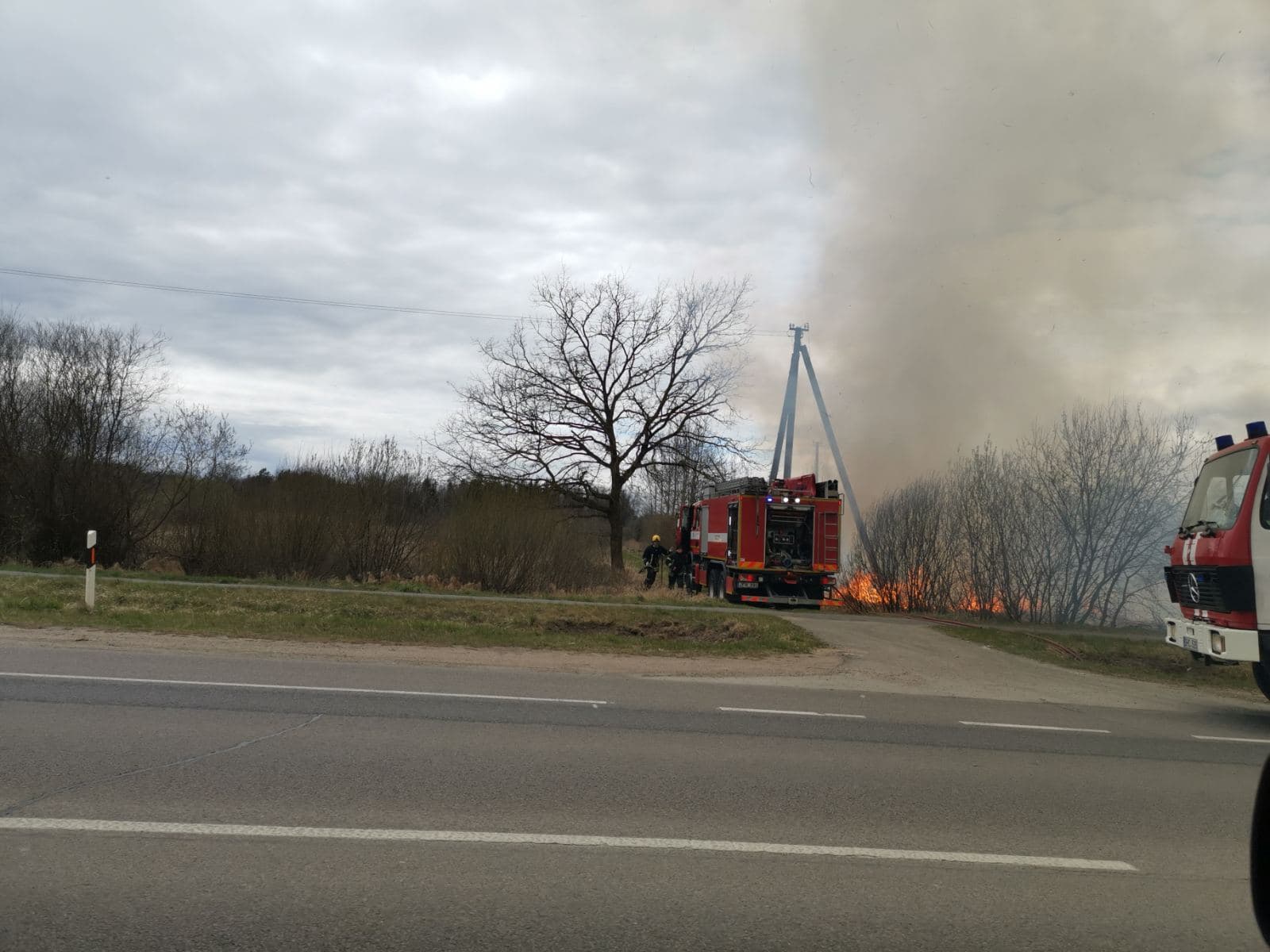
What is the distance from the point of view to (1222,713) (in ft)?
35.2

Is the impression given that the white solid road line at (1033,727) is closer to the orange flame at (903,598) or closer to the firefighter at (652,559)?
the orange flame at (903,598)

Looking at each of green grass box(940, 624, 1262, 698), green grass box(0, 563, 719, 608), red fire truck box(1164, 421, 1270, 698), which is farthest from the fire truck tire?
green grass box(0, 563, 719, 608)

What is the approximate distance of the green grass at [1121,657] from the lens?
524 inches

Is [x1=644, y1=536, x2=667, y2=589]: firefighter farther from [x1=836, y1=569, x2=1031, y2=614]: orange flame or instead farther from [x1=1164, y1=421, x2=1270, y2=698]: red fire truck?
[x1=1164, y1=421, x2=1270, y2=698]: red fire truck

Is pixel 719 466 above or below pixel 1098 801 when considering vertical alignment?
above

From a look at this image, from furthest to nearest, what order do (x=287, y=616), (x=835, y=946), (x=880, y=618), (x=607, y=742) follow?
1. (x=880, y=618)
2. (x=287, y=616)
3. (x=607, y=742)
4. (x=835, y=946)

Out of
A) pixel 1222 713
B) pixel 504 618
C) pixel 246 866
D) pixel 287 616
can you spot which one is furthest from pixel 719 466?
pixel 246 866

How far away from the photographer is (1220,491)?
10523 millimetres

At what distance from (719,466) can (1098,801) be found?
27.4m

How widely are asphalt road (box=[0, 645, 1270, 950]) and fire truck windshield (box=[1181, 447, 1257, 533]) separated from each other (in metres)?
2.46

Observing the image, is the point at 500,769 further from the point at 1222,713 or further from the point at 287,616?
the point at 287,616

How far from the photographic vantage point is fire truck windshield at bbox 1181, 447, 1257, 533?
394 inches

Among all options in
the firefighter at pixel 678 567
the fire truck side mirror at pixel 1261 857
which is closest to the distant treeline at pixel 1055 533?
the firefighter at pixel 678 567

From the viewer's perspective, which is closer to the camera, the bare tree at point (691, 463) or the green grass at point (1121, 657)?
the green grass at point (1121, 657)
